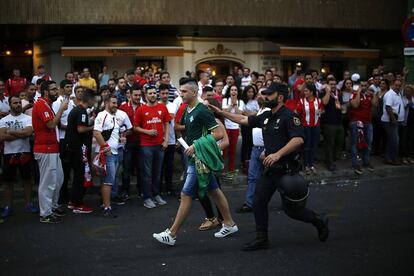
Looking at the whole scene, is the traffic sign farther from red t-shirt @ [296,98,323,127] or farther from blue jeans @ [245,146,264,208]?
blue jeans @ [245,146,264,208]

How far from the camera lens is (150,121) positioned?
26.2ft

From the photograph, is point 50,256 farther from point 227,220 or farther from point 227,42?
point 227,42

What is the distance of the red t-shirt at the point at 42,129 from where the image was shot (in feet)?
22.8

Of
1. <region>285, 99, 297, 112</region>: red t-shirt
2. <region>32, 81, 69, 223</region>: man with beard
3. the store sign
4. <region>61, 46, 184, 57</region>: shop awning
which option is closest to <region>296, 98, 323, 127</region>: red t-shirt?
<region>285, 99, 297, 112</region>: red t-shirt

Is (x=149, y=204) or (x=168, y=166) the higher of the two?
(x=168, y=166)

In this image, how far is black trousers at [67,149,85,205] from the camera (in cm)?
755

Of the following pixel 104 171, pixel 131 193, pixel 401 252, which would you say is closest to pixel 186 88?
pixel 104 171

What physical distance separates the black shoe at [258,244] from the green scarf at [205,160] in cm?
84

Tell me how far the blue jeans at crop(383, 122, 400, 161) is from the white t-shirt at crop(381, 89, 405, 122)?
17 centimetres

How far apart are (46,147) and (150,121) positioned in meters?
1.72

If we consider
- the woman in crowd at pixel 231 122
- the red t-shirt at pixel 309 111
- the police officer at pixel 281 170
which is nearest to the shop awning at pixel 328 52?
the red t-shirt at pixel 309 111

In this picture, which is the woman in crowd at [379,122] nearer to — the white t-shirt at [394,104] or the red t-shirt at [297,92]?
the white t-shirt at [394,104]

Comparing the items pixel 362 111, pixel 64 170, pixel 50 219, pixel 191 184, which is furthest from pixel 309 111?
pixel 50 219

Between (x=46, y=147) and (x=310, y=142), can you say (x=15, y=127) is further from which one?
(x=310, y=142)
